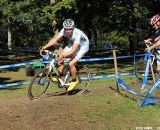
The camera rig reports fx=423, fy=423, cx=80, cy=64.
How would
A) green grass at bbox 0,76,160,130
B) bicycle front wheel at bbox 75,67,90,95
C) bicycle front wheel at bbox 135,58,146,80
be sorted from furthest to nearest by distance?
bicycle front wheel at bbox 135,58,146,80 < bicycle front wheel at bbox 75,67,90,95 < green grass at bbox 0,76,160,130

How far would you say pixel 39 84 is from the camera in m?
11.3

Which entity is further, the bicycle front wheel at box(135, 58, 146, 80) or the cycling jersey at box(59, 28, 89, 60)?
the bicycle front wheel at box(135, 58, 146, 80)

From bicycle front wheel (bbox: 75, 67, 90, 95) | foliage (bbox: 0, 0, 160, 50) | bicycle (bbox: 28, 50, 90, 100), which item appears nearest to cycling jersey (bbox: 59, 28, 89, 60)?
bicycle (bbox: 28, 50, 90, 100)

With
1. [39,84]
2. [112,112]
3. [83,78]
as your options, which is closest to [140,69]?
[83,78]

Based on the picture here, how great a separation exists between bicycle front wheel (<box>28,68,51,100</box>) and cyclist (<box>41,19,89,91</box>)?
0.43m

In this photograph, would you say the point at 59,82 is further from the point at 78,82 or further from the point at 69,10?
the point at 69,10

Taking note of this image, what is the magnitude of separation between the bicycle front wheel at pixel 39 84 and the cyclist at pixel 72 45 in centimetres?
43

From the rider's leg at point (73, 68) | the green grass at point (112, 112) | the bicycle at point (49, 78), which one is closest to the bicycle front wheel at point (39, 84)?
the bicycle at point (49, 78)

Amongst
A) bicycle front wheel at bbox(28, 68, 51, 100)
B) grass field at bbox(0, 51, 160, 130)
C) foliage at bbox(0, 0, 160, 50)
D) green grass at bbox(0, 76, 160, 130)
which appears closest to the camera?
grass field at bbox(0, 51, 160, 130)

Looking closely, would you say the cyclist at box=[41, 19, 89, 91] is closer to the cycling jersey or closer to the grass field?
the cycling jersey

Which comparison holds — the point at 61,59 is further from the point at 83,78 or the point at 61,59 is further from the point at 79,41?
the point at 83,78

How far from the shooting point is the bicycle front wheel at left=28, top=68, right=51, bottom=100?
10992 millimetres

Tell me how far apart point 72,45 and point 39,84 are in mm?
1363

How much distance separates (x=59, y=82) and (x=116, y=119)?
2.95 m
